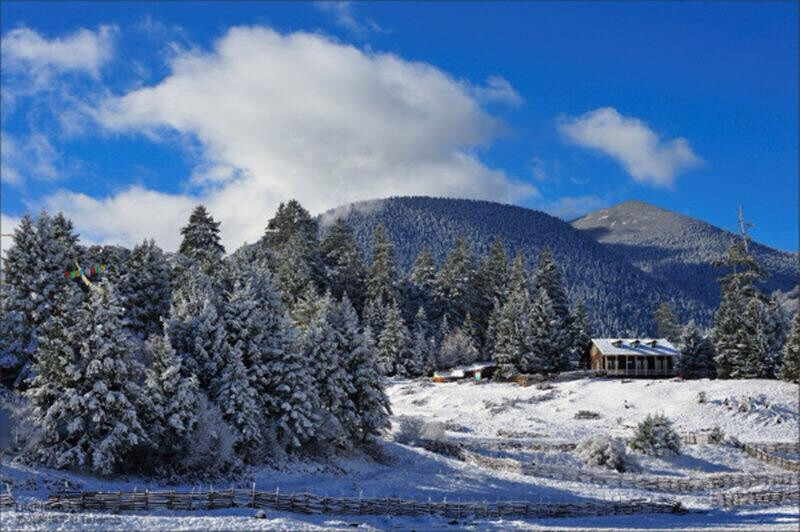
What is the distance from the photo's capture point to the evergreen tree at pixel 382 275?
106m

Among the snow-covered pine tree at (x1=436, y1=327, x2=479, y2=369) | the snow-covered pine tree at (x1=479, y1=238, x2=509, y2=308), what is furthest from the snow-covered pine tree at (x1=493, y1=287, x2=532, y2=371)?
the snow-covered pine tree at (x1=479, y1=238, x2=509, y2=308)

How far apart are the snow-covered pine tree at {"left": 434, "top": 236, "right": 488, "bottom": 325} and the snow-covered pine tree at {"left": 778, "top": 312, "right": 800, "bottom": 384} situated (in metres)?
45.6

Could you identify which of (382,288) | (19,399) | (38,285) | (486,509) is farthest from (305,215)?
(486,509)

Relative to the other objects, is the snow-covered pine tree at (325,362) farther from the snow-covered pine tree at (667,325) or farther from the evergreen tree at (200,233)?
the snow-covered pine tree at (667,325)

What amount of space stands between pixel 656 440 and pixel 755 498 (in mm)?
11914

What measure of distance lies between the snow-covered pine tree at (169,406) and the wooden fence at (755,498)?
29.7 m

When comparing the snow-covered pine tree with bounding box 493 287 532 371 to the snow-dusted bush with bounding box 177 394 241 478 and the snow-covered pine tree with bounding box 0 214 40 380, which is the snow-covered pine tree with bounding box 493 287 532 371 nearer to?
the snow-dusted bush with bounding box 177 394 241 478

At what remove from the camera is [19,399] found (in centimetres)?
4297

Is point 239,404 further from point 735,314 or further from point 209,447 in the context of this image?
point 735,314

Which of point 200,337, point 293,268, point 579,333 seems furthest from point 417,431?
point 579,333

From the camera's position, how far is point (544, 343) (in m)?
89.4

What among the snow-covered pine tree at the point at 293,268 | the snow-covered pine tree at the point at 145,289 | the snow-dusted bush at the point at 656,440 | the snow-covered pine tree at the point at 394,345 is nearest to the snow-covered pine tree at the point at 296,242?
the snow-covered pine tree at the point at 293,268

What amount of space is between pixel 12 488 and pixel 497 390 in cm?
5548

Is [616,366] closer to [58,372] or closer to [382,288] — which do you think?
[382,288]
